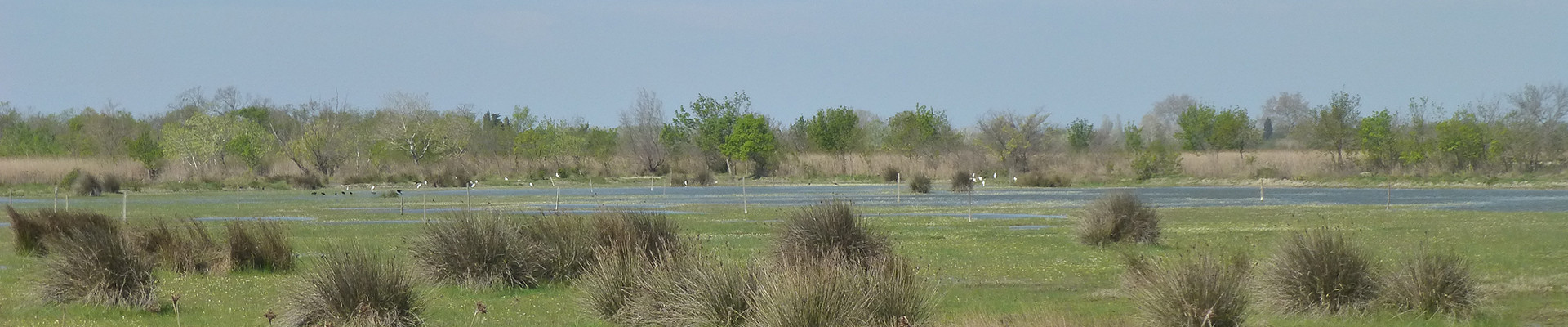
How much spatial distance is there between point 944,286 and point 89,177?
6003cm

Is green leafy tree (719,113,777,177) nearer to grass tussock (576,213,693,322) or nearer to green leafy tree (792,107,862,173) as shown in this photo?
green leafy tree (792,107,862,173)

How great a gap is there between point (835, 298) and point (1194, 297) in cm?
312

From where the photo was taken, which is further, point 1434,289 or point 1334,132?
point 1334,132

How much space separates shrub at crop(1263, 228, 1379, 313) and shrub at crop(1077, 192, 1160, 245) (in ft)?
33.4

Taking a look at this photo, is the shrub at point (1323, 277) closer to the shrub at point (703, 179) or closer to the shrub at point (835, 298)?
the shrub at point (835, 298)

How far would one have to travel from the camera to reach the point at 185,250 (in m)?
21.2

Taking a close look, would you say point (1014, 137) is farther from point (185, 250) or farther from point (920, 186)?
point (185, 250)

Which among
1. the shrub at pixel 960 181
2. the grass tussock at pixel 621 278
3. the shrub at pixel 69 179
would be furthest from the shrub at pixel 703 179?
the grass tussock at pixel 621 278

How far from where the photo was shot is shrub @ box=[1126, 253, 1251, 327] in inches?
461

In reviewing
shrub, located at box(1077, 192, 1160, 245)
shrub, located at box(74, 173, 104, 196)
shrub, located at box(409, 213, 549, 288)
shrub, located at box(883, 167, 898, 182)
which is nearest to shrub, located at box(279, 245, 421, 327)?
shrub, located at box(409, 213, 549, 288)

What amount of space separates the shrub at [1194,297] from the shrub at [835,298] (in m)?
2.00

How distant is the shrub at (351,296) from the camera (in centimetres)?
1355

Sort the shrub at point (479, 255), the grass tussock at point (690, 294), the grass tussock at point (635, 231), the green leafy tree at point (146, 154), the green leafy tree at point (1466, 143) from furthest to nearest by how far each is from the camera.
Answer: the green leafy tree at point (146, 154) → the green leafy tree at point (1466, 143) → the shrub at point (479, 255) → the grass tussock at point (635, 231) → the grass tussock at point (690, 294)

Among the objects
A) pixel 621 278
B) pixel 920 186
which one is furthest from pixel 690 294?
pixel 920 186
